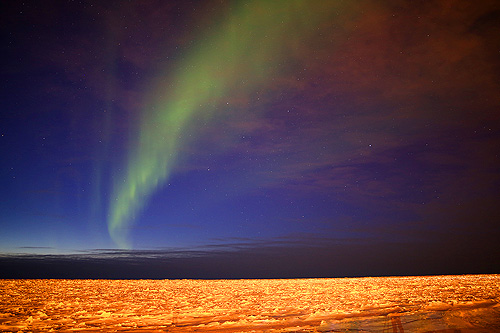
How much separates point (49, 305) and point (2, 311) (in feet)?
6.91

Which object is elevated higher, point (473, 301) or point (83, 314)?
point (83, 314)

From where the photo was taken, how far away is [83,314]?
13102mm

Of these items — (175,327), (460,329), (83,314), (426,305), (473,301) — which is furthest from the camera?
(473,301)

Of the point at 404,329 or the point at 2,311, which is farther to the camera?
the point at 2,311

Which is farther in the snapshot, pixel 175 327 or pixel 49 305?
pixel 49 305

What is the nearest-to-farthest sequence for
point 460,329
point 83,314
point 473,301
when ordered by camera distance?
1. point 460,329
2. point 83,314
3. point 473,301

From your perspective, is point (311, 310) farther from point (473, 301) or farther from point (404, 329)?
point (473, 301)

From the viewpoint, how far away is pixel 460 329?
9570 mm

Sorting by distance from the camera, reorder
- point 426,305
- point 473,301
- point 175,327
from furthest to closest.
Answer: point 473,301 < point 426,305 < point 175,327

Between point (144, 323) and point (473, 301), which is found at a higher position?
point (144, 323)

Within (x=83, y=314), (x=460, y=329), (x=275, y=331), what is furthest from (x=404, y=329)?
(x=83, y=314)

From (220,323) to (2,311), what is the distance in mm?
9680

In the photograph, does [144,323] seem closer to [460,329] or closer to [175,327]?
[175,327]

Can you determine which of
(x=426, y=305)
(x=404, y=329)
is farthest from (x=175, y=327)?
(x=426, y=305)
